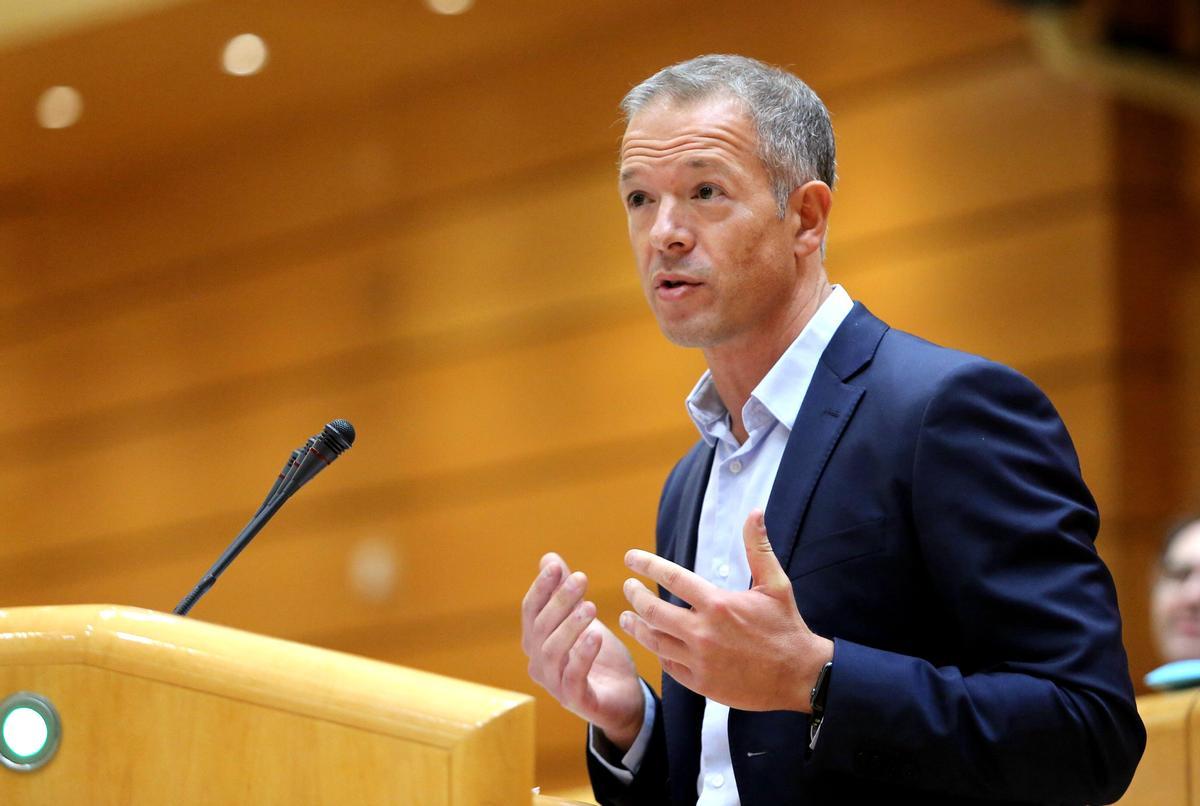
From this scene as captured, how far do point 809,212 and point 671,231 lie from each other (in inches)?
7.2

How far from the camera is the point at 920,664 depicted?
1363mm

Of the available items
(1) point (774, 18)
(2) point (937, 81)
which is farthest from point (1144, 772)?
(1) point (774, 18)

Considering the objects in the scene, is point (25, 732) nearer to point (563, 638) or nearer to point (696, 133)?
point (563, 638)

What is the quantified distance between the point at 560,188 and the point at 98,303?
2.04 meters

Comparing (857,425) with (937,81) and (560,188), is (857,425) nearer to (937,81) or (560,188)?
(937,81)

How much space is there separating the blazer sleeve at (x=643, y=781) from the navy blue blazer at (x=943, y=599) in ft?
0.81

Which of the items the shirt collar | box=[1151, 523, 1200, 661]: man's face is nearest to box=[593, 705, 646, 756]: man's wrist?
the shirt collar

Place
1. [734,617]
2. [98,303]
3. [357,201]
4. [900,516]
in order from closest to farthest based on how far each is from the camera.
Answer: [734,617] → [900,516] → [357,201] → [98,303]

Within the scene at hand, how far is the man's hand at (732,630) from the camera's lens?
1.26 meters

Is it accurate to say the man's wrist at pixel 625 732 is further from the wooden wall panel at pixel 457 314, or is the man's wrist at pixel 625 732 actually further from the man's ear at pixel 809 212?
the wooden wall panel at pixel 457 314

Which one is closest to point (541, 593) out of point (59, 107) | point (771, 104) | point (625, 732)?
point (625, 732)

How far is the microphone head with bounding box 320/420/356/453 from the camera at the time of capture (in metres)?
1.60

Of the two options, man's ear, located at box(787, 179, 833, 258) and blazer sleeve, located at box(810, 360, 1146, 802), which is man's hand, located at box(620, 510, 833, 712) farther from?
man's ear, located at box(787, 179, 833, 258)

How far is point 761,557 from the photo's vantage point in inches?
50.0
